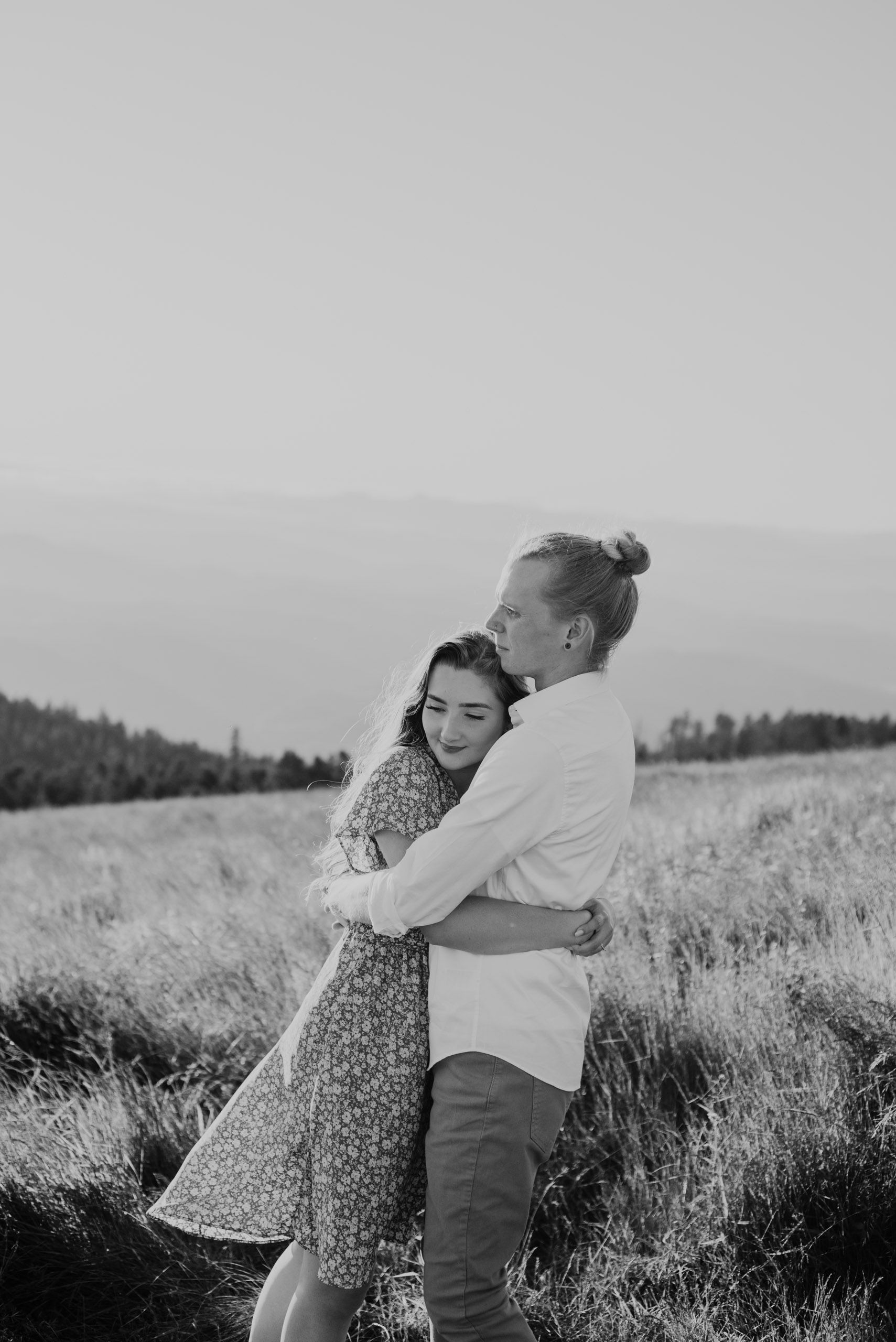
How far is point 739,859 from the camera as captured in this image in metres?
6.12

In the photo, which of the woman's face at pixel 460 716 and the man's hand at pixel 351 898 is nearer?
the man's hand at pixel 351 898

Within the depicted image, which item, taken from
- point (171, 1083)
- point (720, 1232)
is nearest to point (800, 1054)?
point (720, 1232)

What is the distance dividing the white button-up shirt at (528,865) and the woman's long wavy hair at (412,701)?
0.61 feet

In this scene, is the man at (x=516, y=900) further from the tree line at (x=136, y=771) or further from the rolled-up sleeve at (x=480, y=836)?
the tree line at (x=136, y=771)

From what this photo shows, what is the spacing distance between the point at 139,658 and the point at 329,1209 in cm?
13233

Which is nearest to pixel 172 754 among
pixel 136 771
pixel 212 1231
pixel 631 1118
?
pixel 136 771


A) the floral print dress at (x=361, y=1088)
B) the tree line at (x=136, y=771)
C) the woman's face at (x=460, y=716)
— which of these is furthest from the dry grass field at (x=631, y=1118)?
the tree line at (x=136, y=771)

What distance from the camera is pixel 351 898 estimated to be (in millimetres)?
2596

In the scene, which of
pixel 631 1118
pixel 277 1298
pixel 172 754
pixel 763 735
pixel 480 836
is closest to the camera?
pixel 480 836

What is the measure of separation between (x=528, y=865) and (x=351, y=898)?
408mm

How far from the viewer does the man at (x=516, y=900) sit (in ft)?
7.82

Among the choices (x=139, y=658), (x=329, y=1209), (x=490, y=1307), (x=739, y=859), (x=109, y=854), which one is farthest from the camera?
(x=139, y=658)

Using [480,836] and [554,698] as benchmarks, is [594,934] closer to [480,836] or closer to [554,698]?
[480,836]

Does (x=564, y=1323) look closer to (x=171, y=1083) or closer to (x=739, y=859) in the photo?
(x=171, y=1083)
